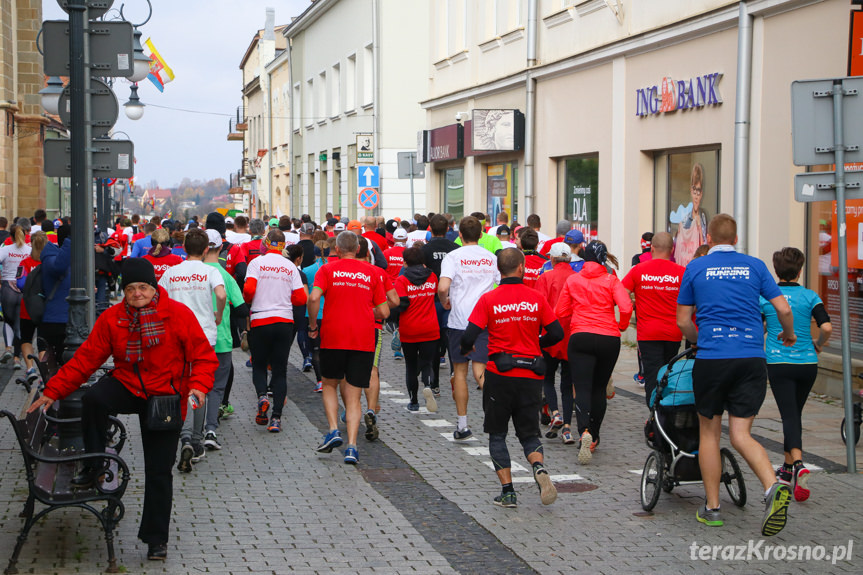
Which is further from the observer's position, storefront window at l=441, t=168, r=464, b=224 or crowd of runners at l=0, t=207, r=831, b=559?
storefront window at l=441, t=168, r=464, b=224

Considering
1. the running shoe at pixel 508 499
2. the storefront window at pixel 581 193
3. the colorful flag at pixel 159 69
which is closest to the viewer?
the running shoe at pixel 508 499

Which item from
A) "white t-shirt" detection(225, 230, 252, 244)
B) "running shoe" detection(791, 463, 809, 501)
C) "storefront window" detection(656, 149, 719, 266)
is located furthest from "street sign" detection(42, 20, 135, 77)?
"storefront window" detection(656, 149, 719, 266)

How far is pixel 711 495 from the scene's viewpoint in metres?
6.78

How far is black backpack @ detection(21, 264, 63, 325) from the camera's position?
11672mm

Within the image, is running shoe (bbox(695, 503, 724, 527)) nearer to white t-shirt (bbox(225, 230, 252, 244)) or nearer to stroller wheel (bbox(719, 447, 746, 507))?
stroller wheel (bbox(719, 447, 746, 507))

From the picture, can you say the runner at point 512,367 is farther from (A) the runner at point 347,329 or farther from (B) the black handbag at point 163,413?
(B) the black handbag at point 163,413

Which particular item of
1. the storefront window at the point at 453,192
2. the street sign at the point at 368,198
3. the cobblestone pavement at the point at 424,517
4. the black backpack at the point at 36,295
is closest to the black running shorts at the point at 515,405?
the cobblestone pavement at the point at 424,517

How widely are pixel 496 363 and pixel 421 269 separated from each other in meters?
3.56

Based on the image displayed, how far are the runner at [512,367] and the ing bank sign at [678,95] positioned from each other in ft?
24.9

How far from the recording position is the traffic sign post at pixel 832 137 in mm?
8219

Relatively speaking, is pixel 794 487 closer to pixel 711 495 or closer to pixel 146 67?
pixel 711 495

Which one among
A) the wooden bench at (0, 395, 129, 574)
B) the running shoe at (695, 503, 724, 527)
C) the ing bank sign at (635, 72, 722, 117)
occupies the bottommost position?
the running shoe at (695, 503, 724, 527)

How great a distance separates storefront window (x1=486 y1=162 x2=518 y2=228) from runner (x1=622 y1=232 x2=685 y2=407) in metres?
12.5

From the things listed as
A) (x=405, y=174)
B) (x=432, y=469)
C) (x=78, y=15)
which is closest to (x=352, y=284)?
(x=432, y=469)
